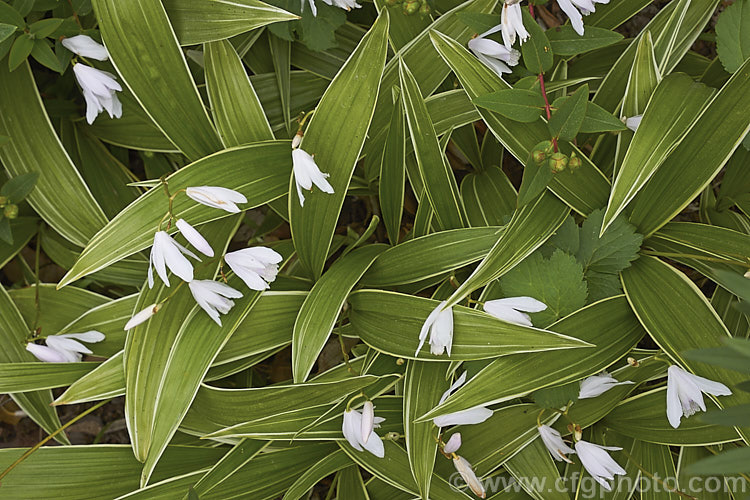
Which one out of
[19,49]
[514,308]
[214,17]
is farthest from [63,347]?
[514,308]

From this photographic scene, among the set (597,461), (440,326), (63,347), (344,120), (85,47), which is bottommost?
(597,461)

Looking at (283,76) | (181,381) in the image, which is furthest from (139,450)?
(283,76)

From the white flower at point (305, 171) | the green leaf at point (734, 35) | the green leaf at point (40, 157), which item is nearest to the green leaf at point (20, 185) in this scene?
the green leaf at point (40, 157)

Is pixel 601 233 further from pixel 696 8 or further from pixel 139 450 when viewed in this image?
pixel 139 450

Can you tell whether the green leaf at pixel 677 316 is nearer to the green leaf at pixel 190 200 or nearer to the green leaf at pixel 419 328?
the green leaf at pixel 419 328

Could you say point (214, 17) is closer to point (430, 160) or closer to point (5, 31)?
point (5, 31)

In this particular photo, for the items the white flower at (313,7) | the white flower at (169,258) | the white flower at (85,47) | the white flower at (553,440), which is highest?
the white flower at (313,7)
